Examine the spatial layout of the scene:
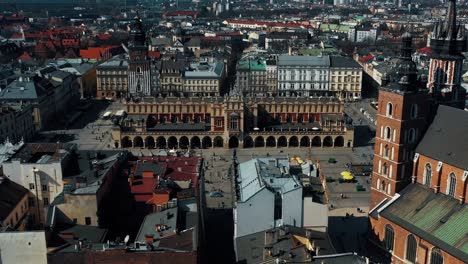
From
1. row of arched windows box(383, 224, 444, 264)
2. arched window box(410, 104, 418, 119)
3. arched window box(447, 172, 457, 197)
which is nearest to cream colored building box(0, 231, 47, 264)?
row of arched windows box(383, 224, 444, 264)

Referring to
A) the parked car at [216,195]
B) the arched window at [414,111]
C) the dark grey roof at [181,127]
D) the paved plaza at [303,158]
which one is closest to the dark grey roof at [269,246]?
the paved plaza at [303,158]

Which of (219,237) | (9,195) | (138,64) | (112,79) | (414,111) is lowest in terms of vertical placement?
(219,237)


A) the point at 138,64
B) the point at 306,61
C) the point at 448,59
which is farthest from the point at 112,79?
the point at 448,59

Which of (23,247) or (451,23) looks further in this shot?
(451,23)

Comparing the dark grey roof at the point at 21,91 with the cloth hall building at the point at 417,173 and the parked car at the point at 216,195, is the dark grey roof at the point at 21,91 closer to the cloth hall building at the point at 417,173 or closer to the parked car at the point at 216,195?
the parked car at the point at 216,195

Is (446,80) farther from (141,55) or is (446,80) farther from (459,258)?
(141,55)

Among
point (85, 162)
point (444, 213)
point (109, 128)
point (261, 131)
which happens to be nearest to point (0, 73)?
point (109, 128)

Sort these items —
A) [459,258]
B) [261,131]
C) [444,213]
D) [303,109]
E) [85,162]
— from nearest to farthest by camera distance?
[459,258] < [444,213] < [85,162] < [261,131] < [303,109]

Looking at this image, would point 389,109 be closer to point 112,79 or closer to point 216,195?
point 216,195
